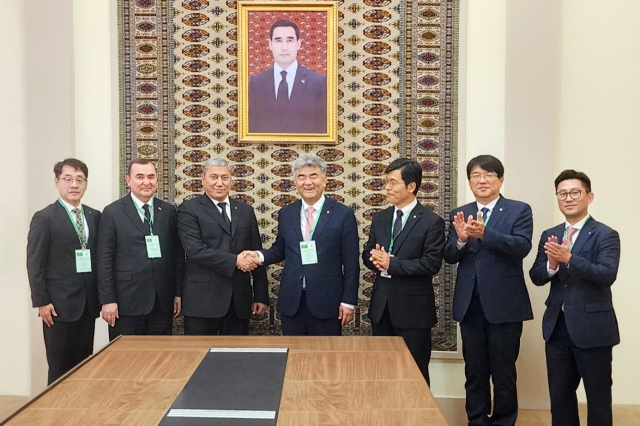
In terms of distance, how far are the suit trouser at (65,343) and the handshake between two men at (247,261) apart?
1.02m

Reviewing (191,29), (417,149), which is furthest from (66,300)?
(417,149)

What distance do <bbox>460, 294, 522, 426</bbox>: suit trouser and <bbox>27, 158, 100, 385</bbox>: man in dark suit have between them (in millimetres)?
2362

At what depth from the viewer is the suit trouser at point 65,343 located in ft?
11.0

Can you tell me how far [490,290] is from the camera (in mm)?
3174

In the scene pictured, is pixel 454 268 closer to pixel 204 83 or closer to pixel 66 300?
pixel 204 83

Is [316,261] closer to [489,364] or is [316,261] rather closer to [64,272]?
[489,364]

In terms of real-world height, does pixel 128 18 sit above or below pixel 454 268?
above

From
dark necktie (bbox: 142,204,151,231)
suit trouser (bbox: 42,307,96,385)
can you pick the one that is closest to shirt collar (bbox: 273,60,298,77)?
dark necktie (bbox: 142,204,151,231)

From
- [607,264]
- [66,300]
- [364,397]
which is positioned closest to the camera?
[364,397]

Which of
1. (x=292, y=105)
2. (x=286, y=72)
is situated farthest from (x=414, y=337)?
(x=286, y=72)

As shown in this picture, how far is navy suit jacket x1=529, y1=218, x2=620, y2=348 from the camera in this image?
2.76 m

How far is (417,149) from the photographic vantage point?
13.6 feet

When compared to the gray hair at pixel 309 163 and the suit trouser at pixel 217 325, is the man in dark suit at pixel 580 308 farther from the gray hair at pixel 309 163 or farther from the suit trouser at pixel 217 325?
the suit trouser at pixel 217 325

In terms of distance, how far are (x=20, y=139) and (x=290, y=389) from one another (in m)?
3.39
